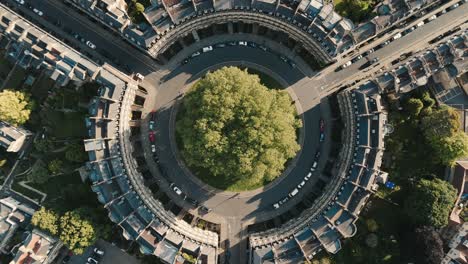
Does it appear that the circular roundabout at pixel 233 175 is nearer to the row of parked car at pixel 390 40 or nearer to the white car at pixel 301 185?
the white car at pixel 301 185

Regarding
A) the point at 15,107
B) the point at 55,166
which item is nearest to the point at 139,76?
the point at 15,107

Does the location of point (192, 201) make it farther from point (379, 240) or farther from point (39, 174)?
point (379, 240)

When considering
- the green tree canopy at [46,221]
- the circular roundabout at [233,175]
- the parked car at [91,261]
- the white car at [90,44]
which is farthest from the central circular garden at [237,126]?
the parked car at [91,261]

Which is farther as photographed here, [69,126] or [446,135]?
[69,126]

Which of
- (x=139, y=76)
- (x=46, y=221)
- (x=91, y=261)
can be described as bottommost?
(x=91, y=261)

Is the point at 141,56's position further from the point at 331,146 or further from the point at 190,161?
the point at 331,146

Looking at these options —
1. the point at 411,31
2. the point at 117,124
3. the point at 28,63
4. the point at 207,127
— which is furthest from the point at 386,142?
the point at 28,63

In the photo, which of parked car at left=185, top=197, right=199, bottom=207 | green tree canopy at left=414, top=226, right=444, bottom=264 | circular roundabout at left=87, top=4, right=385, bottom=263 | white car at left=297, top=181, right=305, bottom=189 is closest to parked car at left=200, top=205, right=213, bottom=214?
circular roundabout at left=87, top=4, right=385, bottom=263
